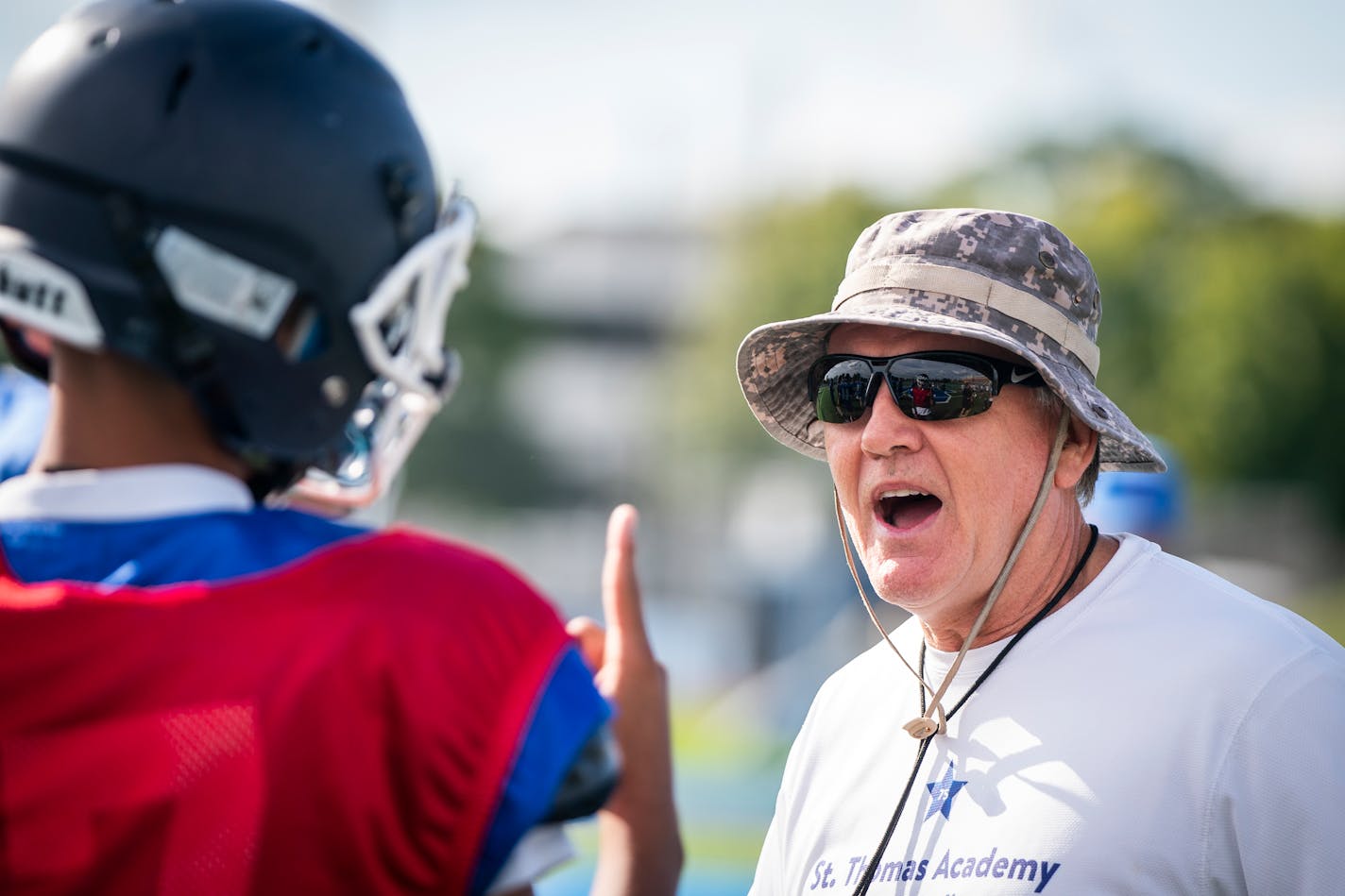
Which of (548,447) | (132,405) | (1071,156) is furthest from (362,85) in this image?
(1071,156)

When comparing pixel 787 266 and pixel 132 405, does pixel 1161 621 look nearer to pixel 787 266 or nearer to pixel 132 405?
pixel 132 405

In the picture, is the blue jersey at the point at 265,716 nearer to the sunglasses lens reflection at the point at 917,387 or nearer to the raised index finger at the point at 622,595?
the raised index finger at the point at 622,595

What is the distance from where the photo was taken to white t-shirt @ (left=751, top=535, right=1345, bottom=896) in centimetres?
208

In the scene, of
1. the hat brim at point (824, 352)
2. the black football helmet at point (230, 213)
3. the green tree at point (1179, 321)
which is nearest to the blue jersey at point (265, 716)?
the black football helmet at point (230, 213)

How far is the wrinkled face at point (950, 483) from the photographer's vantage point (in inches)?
100

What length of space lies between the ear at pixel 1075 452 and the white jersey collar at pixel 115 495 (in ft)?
5.37

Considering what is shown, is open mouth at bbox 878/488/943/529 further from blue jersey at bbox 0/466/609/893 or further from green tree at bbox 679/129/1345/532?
green tree at bbox 679/129/1345/532

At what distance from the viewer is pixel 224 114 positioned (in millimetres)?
1631

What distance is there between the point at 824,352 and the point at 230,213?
156 centimetres

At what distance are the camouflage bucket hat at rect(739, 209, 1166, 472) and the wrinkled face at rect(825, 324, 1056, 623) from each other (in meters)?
0.07

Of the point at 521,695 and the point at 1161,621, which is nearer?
the point at 521,695

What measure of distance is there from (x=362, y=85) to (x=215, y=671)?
77 cm

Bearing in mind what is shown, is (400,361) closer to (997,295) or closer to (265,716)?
(265,716)

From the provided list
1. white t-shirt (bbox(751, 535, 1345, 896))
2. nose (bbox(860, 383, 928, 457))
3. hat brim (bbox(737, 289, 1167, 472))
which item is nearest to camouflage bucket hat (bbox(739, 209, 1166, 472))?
hat brim (bbox(737, 289, 1167, 472))
